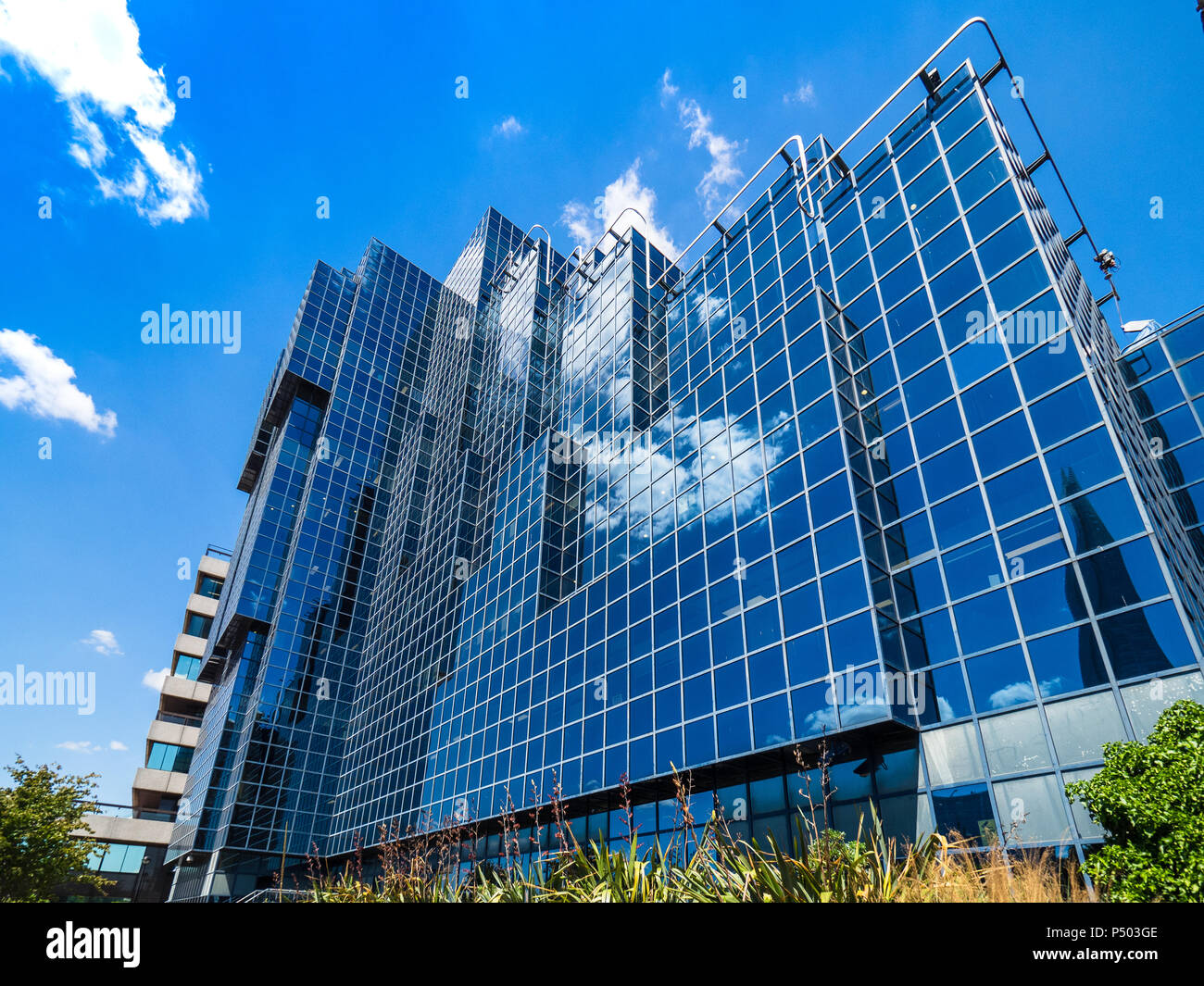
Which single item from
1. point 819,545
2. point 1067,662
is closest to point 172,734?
point 819,545

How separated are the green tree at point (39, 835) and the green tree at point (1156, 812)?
3487cm

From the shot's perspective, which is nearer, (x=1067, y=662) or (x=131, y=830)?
(x=1067, y=662)

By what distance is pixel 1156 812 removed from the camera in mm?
9766

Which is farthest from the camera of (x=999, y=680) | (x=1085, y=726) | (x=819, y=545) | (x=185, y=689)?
(x=185, y=689)

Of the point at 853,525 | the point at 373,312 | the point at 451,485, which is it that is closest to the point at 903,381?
the point at 853,525

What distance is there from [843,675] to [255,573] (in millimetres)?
49157

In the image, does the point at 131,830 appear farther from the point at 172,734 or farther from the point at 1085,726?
the point at 1085,726

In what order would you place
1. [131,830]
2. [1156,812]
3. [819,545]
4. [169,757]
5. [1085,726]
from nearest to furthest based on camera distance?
[1156,812], [1085,726], [819,545], [131,830], [169,757]

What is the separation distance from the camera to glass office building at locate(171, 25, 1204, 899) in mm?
15516

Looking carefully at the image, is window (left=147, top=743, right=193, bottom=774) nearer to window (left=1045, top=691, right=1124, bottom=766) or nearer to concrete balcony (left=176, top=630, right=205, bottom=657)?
concrete balcony (left=176, top=630, right=205, bottom=657)

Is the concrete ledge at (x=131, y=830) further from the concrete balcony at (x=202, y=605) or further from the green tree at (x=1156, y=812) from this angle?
the green tree at (x=1156, y=812)

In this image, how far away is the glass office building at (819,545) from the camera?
15516mm

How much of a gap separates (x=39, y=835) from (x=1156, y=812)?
3663 cm

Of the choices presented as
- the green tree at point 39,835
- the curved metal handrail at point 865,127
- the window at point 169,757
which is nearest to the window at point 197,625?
the window at point 169,757
